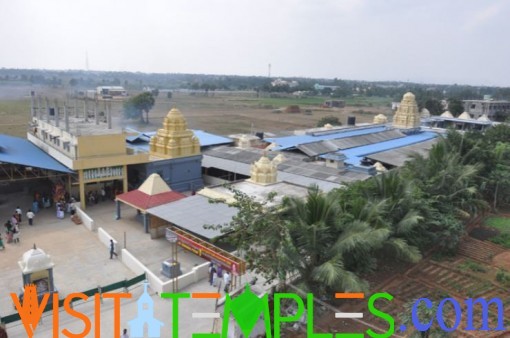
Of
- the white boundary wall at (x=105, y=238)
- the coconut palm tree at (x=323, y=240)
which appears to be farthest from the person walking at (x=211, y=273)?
the white boundary wall at (x=105, y=238)

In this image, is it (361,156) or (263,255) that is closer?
(263,255)

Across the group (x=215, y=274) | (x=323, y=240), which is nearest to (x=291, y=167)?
(x=215, y=274)

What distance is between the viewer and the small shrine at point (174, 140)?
2822cm

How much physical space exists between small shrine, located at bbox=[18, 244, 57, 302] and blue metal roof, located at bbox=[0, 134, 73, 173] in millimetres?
9646

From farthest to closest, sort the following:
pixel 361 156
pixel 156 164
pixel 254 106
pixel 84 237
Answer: pixel 254 106
pixel 361 156
pixel 156 164
pixel 84 237

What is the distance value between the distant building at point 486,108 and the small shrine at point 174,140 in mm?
67900

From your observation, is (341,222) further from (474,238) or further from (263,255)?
(474,238)

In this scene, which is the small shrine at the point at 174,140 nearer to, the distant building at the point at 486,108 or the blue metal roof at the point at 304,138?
the blue metal roof at the point at 304,138

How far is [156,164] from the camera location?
27250mm

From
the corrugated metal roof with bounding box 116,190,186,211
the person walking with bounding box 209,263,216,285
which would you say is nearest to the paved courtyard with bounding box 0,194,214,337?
the person walking with bounding box 209,263,216,285

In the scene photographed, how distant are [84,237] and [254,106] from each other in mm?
93405

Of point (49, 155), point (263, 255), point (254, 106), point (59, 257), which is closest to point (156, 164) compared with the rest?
point (49, 155)

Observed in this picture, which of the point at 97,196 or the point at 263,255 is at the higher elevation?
the point at 263,255

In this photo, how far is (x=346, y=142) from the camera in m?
38.4
